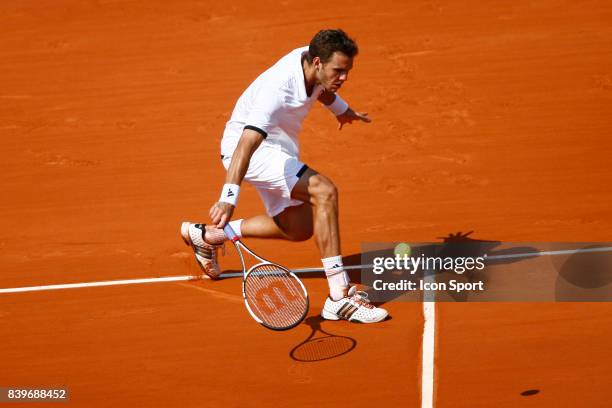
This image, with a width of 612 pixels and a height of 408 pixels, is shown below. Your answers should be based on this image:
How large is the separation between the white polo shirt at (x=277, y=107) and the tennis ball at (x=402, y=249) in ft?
4.77

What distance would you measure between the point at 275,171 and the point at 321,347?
1281 millimetres

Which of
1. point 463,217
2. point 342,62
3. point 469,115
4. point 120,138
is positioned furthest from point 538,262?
point 120,138

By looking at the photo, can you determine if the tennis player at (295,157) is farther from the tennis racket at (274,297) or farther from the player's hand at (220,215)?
the tennis racket at (274,297)

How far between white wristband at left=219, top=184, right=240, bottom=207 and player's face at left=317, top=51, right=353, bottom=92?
39.2 inches

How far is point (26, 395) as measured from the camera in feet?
20.5

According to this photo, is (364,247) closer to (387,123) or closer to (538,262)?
(538,262)

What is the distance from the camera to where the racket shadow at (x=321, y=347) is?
645 centimetres

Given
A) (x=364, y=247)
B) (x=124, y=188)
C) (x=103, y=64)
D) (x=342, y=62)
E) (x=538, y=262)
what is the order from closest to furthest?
(x=342, y=62), (x=538, y=262), (x=364, y=247), (x=124, y=188), (x=103, y=64)

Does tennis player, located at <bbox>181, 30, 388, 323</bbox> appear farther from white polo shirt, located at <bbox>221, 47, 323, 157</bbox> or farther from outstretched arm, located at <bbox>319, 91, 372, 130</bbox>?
outstretched arm, located at <bbox>319, 91, 372, 130</bbox>

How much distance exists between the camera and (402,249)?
802 cm

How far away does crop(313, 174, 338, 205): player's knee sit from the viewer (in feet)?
21.9

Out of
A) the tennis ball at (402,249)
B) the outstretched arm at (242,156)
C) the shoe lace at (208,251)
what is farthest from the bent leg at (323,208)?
the tennis ball at (402,249)

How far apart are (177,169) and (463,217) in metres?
3.09

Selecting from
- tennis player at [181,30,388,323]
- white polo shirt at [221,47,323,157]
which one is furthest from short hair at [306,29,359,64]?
white polo shirt at [221,47,323,157]
